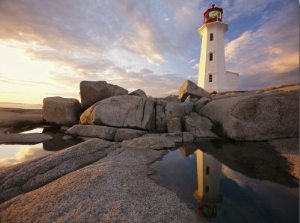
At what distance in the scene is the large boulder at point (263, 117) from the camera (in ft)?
43.4

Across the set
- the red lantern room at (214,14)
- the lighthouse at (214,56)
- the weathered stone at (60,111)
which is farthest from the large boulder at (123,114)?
the red lantern room at (214,14)

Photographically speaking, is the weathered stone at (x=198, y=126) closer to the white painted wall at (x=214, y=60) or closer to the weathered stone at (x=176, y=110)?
the weathered stone at (x=176, y=110)

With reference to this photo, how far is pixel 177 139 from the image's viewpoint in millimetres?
14031

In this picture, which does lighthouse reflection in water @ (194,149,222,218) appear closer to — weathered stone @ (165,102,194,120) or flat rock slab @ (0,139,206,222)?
flat rock slab @ (0,139,206,222)

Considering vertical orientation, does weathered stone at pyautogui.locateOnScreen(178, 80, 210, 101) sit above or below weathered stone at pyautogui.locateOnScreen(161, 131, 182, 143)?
above

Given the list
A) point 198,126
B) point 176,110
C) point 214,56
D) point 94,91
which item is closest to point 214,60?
point 214,56

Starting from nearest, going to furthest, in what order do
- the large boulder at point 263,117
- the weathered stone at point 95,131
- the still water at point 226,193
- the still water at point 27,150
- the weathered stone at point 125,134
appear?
the still water at point 226,193 < the still water at point 27,150 < the large boulder at point 263,117 < the weathered stone at point 125,134 < the weathered stone at point 95,131

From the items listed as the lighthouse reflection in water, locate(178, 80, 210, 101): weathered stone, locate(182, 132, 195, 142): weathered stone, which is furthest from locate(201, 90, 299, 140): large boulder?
locate(178, 80, 210, 101): weathered stone

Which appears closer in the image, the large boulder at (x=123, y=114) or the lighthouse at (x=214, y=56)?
the large boulder at (x=123, y=114)

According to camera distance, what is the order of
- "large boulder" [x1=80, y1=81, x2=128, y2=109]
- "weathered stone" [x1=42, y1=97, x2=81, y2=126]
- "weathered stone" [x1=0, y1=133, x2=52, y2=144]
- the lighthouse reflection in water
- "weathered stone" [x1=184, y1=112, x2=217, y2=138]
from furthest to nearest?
"weathered stone" [x1=42, y1=97, x2=81, y2=126] < "large boulder" [x1=80, y1=81, x2=128, y2=109] < "weathered stone" [x1=184, y1=112, x2=217, y2=138] < "weathered stone" [x1=0, y1=133, x2=52, y2=144] < the lighthouse reflection in water

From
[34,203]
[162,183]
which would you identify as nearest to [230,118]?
[162,183]

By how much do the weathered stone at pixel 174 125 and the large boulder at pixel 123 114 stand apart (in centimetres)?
182

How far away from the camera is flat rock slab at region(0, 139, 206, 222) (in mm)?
4652

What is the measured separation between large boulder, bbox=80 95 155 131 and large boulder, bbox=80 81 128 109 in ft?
9.32
